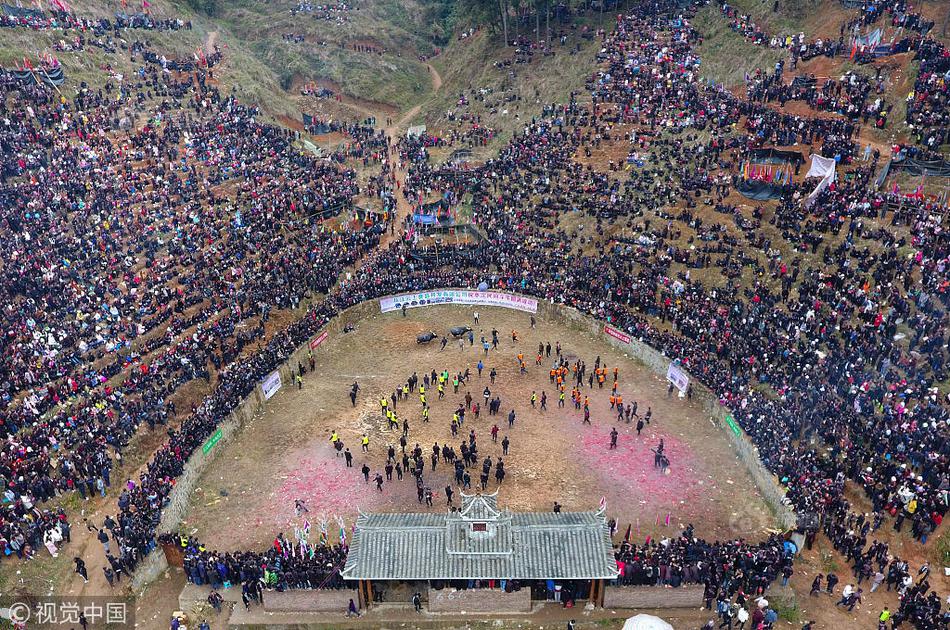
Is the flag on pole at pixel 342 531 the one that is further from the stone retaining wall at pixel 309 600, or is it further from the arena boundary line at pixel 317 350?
the arena boundary line at pixel 317 350

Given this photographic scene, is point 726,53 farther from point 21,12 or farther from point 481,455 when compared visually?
point 21,12

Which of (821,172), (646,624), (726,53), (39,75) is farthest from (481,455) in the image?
(39,75)

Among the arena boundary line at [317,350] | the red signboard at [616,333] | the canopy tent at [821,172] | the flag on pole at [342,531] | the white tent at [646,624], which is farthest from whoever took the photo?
the canopy tent at [821,172]

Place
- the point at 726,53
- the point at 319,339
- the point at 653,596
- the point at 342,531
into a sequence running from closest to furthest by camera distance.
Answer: the point at 653,596
the point at 342,531
the point at 319,339
the point at 726,53

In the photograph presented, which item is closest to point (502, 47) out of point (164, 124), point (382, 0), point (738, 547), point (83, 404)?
point (382, 0)

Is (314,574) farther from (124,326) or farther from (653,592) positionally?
(124,326)

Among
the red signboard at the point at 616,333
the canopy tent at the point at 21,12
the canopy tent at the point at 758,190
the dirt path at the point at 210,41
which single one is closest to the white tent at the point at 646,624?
the red signboard at the point at 616,333
